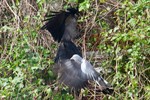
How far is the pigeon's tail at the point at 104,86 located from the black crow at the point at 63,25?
16.3 inches

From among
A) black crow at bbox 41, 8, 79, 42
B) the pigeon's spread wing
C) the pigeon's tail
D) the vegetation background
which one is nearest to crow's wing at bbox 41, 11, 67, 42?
black crow at bbox 41, 8, 79, 42

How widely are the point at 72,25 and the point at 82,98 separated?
0.57 m

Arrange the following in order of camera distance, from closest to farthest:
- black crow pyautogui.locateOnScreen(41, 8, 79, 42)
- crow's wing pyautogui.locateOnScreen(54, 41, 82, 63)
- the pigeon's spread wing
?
1. the pigeon's spread wing
2. crow's wing pyautogui.locateOnScreen(54, 41, 82, 63)
3. black crow pyautogui.locateOnScreen(41, 8, 79, 42)

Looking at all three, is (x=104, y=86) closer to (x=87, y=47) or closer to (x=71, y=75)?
(x=71, y=75)

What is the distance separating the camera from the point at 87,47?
3324mm

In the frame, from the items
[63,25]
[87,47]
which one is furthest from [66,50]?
[87,47]

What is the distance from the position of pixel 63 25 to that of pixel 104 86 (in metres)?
0.56

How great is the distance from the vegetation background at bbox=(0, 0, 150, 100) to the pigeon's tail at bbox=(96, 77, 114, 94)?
0.12ft

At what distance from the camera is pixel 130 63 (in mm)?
2867

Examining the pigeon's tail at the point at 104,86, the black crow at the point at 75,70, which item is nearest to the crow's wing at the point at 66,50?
the black crow at the point at 75,70

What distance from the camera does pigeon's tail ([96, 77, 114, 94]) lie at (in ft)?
9.51

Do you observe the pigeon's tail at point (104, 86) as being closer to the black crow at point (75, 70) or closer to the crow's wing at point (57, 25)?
the black crow at point (75, 70)

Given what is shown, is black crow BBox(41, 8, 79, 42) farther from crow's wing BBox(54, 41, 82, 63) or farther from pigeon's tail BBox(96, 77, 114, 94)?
pigeon's tail BBox(96, 77, 114, 94)

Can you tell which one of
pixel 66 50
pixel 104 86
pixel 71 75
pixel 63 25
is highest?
pixel 63 25
